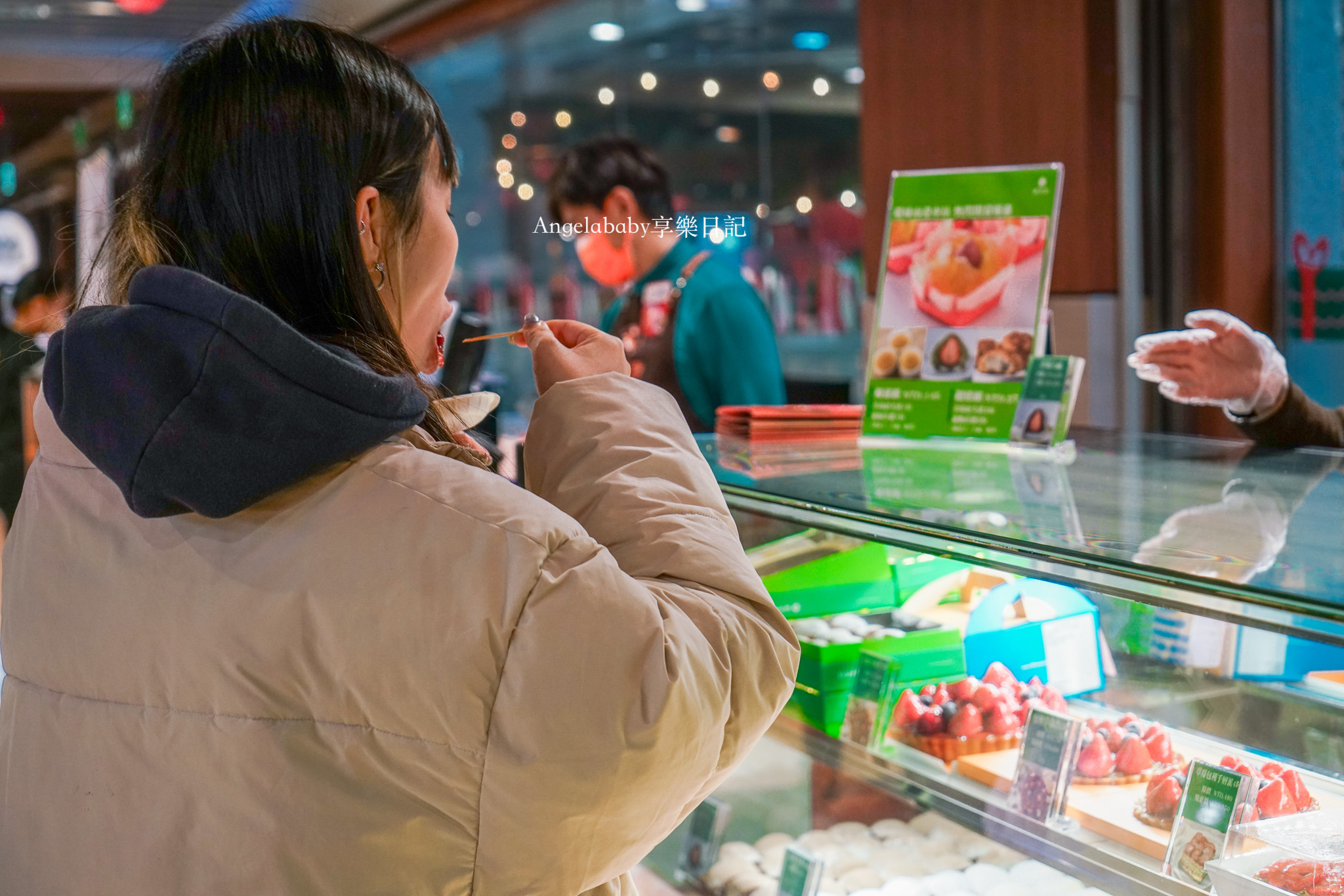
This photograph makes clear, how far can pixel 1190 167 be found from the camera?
10.2ft

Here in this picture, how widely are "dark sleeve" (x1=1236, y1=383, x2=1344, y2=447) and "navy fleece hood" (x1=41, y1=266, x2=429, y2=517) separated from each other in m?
1.73

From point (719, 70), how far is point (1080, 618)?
20.2ft

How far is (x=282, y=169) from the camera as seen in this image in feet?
2.94

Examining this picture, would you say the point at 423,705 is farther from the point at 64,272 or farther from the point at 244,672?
the point at 64,272

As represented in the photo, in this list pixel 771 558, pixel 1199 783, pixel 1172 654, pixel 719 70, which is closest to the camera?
pixel 1199 783

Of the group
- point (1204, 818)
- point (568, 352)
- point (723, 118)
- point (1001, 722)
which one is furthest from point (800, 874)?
point (723, 118)

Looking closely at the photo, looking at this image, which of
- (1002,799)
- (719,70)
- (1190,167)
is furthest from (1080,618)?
(719,70)

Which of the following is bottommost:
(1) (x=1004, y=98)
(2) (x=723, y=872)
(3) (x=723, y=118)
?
(2) (x=723, y=872)

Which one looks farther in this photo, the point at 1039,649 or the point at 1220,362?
the point at 1220,362

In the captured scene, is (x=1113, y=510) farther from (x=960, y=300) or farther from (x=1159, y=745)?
(x=960, y=300)

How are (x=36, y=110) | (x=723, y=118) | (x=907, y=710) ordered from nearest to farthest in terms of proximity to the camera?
(x=907, y=710) < (x=723, y=118) < (x=36, y=110)

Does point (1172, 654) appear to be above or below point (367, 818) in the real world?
below

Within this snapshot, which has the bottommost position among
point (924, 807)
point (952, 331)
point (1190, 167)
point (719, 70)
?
point (924, 807)

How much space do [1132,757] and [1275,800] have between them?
0.76 feet
